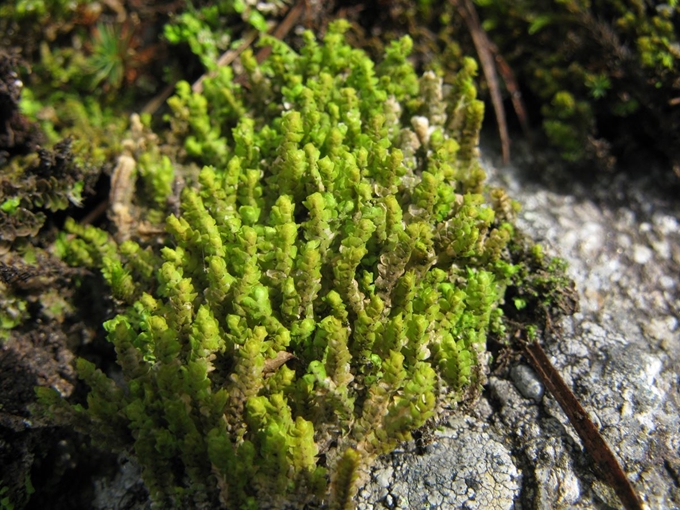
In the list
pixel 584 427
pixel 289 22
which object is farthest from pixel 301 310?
pixel 289 22

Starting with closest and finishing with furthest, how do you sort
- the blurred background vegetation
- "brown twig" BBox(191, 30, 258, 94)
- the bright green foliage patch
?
the bright green foliage patch → the blurred background vegetation → "brown twig" BBox(191, 30, 258, 94)

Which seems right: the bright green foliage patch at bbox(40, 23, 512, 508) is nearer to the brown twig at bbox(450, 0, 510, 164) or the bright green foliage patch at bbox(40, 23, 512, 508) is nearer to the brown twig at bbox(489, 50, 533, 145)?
the brown twig at bbox(450, 0, 510, 164)

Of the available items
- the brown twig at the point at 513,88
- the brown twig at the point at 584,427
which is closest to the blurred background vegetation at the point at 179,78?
the brown twig at the point at 513,88

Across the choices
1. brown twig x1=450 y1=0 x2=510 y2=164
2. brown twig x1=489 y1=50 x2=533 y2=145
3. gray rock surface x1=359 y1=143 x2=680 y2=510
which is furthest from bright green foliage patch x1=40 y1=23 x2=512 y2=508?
brown twig x1=489 y1=50 x2=533 y2=145

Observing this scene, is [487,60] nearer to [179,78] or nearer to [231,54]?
A: [231,54]

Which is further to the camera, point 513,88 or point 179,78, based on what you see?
point 179,78

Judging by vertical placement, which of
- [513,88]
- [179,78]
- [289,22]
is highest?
[513,88]

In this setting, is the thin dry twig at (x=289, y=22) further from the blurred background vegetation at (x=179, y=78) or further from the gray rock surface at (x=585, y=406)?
the gray rock surface at (x=585, y=406)
